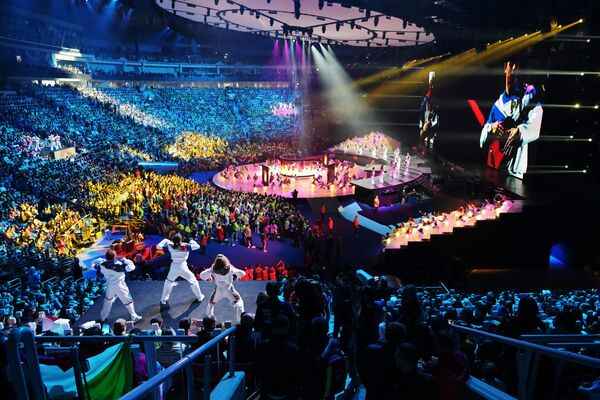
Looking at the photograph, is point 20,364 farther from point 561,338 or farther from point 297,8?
point 297,8

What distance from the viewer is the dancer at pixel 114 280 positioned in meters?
7.99

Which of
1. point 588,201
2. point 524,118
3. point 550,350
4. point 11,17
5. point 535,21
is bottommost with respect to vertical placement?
point 588,201

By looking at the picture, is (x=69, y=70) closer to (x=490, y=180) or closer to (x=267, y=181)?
(x=267, y=181)

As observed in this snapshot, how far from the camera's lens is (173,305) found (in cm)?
879

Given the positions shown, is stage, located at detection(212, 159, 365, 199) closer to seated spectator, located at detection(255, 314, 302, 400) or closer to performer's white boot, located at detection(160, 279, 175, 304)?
performer's white boot, located at detection(160, 279, 175, 304)

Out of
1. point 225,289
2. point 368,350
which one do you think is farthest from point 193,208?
point 368,350

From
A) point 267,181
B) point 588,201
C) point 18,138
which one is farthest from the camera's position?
point 267,181

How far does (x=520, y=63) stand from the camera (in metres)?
16.8

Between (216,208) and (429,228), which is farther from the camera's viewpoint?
(216,208)

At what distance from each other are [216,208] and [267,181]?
26.9 ft

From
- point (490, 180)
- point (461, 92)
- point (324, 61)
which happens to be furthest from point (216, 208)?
point (324, 61)

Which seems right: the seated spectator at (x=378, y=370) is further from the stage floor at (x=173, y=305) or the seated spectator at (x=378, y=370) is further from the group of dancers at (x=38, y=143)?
→ the group of dancers at (x=38, y=143)

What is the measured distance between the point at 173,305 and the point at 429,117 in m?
26.5

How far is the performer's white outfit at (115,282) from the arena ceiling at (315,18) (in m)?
15.2
